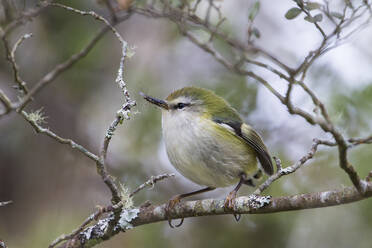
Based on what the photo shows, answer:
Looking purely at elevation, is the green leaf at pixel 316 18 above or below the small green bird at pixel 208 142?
above

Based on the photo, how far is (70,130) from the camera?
18.5ft

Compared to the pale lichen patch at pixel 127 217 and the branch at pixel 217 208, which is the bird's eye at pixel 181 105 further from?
the pale lichen patch at pixel 127 217

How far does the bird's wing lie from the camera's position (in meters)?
3.81

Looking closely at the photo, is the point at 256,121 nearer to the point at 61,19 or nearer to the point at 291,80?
the point at 61,19

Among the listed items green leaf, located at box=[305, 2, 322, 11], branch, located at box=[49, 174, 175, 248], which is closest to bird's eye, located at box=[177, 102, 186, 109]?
branch, located at box=[49, 174, 175, 248]

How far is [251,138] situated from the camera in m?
3.85

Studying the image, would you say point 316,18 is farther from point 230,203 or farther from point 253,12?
point 230,203

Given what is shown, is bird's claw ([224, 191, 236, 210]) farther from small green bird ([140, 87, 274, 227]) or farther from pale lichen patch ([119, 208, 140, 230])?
pale lichen patch ([119, 208, 140, 230])

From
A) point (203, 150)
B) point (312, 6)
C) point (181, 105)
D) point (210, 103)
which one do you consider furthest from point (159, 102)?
point (312, 6)

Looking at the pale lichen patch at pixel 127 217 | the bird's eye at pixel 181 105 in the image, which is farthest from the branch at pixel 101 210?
the bird's eye at pixel 181 105

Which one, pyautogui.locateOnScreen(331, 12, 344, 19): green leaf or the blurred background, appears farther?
the blurred background

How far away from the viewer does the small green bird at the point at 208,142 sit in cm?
354

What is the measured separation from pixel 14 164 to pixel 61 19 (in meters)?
1.77

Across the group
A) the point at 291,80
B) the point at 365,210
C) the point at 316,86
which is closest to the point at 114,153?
the point at 316,86
